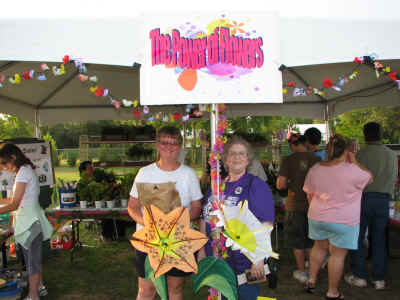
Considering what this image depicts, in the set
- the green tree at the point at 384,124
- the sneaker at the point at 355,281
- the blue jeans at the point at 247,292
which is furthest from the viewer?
the green tree at the point at 384,124

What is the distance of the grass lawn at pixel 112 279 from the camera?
10.4ft

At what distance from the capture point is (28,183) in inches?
109

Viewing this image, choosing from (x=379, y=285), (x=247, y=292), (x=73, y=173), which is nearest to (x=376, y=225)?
(x=379, y=285)

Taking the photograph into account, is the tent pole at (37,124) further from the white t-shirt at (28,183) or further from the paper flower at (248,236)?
the paper flower at (248,236)

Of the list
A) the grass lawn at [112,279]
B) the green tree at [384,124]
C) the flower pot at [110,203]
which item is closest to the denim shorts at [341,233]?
the grass lawn at [112,279]

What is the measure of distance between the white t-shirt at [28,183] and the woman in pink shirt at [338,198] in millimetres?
2269

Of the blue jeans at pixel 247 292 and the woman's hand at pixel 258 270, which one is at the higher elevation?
the woman's hand at pixel 258 270

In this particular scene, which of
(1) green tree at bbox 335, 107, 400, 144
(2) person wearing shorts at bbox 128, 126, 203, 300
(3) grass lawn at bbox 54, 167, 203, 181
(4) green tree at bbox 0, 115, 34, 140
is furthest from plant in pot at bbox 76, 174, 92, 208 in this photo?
(4) green tree at bbox 0, 115, 34, 140

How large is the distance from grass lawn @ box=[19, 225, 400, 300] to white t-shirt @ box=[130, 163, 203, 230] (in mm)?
1482

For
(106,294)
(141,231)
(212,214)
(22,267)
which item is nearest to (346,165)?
(212,214)

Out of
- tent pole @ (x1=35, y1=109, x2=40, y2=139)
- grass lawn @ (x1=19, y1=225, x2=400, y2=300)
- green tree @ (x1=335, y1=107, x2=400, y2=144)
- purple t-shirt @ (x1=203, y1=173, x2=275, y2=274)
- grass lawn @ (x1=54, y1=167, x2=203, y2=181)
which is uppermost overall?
green tree @ (x1=335, y1=107, x2=400, y2=144)

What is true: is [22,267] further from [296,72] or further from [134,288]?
[296,72]

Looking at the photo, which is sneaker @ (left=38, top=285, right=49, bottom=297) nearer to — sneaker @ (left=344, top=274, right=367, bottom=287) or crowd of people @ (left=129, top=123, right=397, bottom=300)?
crowd of people @ (left=129, top=123, right=397, bottom=300)

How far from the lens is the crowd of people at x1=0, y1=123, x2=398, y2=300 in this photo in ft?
6.41
